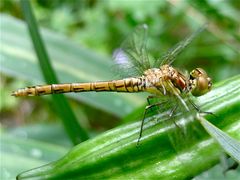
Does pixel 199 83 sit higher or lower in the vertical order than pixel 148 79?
lower

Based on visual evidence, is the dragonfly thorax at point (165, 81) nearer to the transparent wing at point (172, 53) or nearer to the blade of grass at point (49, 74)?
the transparent wing at point (172, 53)

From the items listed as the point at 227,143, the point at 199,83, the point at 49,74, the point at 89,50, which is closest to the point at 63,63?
the point at 89,50

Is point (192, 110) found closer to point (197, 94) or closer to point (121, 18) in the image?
point (197, 94)

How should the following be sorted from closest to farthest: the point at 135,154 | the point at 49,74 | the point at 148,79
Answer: the point at 135,154 < the point at 148,79 < the point at 49,74

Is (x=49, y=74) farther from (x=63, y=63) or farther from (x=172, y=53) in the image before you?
(x=63, y=63)

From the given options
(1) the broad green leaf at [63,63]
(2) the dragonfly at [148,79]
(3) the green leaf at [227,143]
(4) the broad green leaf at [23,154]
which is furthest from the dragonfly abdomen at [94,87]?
(3) the green leaf at [227,143]

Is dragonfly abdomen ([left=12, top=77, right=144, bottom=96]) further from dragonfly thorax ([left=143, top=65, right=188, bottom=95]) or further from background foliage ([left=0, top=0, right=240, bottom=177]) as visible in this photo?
background foliage ([left=0, top=0, right=240, bottom=177])

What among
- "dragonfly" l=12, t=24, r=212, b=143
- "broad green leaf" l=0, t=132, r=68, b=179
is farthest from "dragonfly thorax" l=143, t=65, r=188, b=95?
"broad green leaf" l=0, t=132, r=68, b=179
